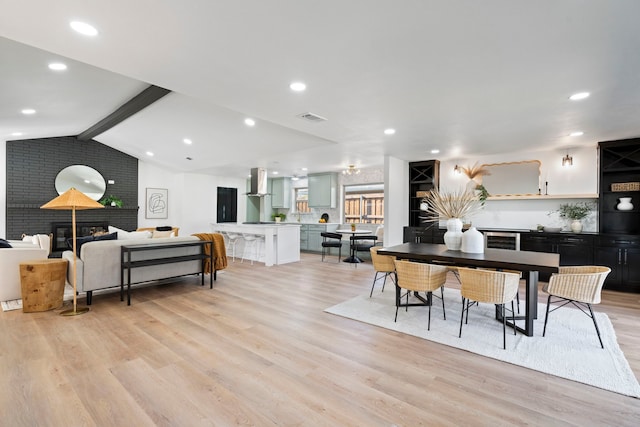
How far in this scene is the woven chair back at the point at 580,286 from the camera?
2.85m

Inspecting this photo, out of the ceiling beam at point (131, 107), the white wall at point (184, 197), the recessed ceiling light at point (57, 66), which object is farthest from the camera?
the white wall at point (184, 197)

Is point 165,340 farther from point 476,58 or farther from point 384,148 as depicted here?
point 384,148

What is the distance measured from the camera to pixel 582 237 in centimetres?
520

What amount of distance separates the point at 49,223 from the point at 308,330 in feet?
26.5

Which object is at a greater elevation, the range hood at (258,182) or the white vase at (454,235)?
the range hood at (258,182)

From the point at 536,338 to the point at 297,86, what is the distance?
3427mm

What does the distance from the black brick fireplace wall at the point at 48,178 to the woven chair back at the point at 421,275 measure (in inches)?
335

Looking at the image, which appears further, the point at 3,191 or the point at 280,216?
the point at 280,216

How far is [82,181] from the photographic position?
324 inches

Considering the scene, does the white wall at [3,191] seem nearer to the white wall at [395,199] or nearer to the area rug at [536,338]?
the area rug at [536,338]

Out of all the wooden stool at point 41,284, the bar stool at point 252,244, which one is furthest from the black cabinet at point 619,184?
the wooden stool at point 41,284

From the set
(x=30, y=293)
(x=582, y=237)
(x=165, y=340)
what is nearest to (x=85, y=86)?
(x=30, y=293)

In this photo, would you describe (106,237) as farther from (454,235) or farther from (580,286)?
(580,286)

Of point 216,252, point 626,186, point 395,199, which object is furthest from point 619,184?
point 216,252
